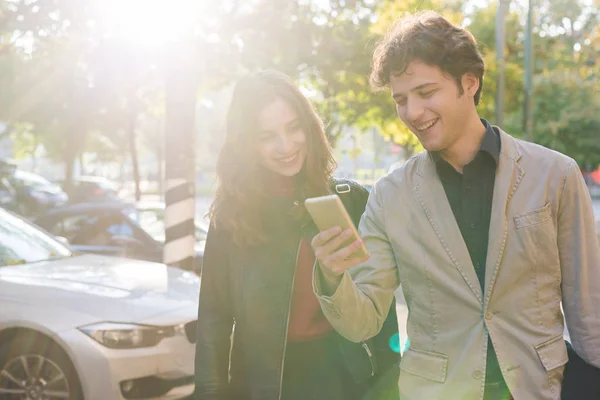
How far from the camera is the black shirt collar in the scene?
7.52ft

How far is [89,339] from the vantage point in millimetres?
4645

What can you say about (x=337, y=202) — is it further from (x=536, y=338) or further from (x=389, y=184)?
(x=536, y=338)

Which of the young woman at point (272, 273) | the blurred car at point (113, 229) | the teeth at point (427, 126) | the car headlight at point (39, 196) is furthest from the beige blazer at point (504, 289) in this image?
the car headlight at point (39, 196)

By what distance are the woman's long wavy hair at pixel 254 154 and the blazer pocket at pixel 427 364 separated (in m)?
1.04

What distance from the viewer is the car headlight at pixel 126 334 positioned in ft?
15.3

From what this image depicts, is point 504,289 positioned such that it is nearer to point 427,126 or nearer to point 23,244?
point 427,126

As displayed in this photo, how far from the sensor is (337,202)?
6.25ft

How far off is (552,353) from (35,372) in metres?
3.53

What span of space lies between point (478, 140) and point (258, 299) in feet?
3.59

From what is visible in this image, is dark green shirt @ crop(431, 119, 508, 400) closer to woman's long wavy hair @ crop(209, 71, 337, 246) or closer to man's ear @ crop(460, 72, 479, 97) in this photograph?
man's ear @ crop(460, 72, 479, 97)

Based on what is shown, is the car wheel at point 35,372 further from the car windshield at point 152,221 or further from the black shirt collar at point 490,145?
the car windshield at point 152,221

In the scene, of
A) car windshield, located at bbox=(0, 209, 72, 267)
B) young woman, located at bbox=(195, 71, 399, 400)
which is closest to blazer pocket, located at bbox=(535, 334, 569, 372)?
young woman, located at bbox=(195, 71, 399, 400)

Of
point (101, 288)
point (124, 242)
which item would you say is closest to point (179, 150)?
point (124, 242)

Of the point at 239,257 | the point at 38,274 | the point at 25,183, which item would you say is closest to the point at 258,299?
the point at 239,257
